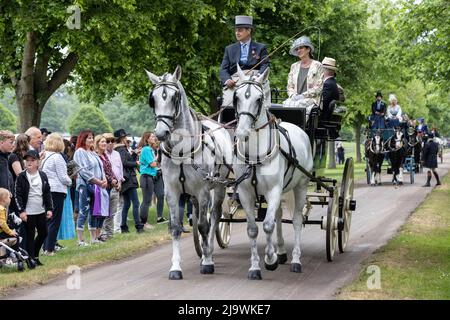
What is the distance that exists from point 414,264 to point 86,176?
627 cm

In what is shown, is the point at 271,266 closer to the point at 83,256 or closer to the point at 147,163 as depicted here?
the point at 83,256

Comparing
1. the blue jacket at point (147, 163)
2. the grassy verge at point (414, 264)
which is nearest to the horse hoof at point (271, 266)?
the grassy verge at point (414, 264)

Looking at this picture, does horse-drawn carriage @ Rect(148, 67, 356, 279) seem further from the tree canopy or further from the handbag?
the tree canopy

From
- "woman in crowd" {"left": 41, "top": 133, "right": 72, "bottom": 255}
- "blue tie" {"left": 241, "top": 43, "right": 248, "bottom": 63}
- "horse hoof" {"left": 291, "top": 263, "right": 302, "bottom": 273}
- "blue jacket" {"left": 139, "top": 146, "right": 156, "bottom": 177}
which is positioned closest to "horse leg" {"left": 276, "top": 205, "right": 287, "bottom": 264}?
"horse hoof" {"left": 291, "top": 263, "right": 302, "bottom": 273}

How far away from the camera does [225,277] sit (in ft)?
34.3

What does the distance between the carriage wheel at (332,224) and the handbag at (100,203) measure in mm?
4521

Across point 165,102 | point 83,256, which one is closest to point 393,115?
point 83,256

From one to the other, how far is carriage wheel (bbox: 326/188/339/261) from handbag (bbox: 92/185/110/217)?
4.52m

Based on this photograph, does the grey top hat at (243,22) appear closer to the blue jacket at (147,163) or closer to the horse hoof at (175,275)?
the horse hoof at (175,275)

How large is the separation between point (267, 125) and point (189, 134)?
103cm

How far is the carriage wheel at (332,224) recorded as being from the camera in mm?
11750

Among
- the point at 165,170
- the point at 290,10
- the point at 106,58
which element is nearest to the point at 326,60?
the point at 165,170

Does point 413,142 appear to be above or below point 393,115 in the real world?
below

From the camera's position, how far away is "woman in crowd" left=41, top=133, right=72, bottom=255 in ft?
42.7
